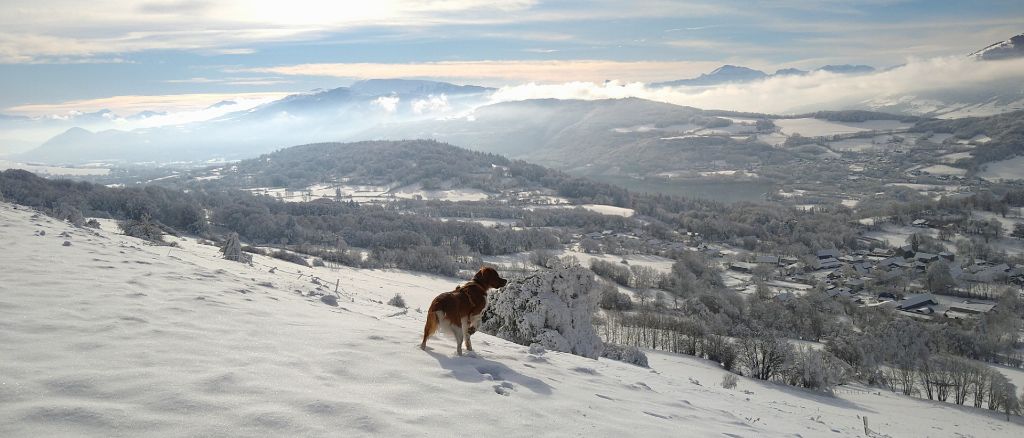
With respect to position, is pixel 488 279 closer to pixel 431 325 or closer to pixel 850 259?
pixel 431 325

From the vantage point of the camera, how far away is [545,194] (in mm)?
161625

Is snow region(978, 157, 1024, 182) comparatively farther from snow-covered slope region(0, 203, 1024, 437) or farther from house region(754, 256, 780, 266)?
snow-covered slope region(0, 203, 1024, 437)

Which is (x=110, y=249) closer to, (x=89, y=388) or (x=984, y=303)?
(x=89, y=388)

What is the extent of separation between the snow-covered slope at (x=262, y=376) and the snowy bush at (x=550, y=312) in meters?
5.10

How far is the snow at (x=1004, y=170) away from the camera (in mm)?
161625

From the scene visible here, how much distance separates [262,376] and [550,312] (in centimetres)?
1117

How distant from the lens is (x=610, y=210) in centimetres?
13538

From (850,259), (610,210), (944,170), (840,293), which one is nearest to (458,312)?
(840,293)

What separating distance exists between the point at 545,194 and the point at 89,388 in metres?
158

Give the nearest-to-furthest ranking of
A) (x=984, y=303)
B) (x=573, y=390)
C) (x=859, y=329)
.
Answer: (x=573, y=390) → (x=859, y=329) → (x=984, y=303)

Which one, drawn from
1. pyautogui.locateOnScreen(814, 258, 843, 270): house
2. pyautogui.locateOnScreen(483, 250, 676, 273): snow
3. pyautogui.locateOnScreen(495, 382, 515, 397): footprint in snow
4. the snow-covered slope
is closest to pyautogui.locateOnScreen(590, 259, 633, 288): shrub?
pyautogui.locateOnScreen(483, 250, 676, 273): snow

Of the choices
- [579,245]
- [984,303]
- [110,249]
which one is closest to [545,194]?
[579,245]

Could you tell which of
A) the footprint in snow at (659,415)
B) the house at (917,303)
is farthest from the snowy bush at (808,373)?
the house at (917,303)

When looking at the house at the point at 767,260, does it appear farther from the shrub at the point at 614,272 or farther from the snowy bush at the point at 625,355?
the snowy bush at the point at 625,355
